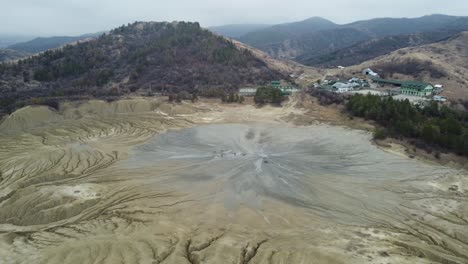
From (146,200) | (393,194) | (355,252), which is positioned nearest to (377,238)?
(355,252)

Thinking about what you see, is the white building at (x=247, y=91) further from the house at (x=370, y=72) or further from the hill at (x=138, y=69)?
the house at (x=370, y=72)

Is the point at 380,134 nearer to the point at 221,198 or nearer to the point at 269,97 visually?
the point at 221,198

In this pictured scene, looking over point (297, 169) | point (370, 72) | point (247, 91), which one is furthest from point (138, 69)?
point (297, 169)

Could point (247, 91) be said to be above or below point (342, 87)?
below

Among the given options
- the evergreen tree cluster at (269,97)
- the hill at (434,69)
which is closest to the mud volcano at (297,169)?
the evergreen tree cluster at (269,97)

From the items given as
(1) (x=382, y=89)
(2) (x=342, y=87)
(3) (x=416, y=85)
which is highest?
(3) (x=416, y=85)

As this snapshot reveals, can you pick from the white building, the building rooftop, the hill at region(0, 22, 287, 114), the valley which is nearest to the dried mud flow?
the valley

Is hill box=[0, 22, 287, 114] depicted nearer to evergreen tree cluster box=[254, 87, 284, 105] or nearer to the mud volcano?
evergreen tree cluster box=[254, 87, 284, 105]
